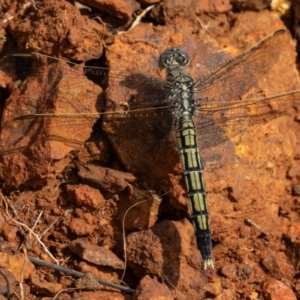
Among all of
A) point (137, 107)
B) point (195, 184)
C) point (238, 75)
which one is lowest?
point (195, 184)

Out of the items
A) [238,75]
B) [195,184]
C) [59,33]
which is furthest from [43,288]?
[238,75]

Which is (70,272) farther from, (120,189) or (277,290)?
(277,290)

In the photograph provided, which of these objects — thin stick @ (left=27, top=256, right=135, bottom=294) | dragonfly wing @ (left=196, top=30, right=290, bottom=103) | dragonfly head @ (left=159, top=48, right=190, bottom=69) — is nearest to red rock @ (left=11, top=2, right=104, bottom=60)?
dragonfly head @ (left=159, top=48, right=190, bottom=69)

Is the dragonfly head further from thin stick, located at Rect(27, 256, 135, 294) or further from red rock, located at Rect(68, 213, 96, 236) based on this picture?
thin stick, located at Rect(27, 256, 135, 294)

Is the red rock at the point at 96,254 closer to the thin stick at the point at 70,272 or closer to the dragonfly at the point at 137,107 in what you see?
the thin stick at the point at 70,272

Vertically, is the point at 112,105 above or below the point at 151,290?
above

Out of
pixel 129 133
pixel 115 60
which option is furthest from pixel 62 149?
pixel 115 60

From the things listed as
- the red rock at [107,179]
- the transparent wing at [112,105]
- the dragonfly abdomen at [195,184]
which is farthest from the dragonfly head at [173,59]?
the red rock at [107,179]

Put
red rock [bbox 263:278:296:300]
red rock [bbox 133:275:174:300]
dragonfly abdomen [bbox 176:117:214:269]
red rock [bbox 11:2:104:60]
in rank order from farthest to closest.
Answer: red rock [bbox 11:2:104:60] < red rock [bbox 263:278:296:300] < dragonfly abdomen [bbox 176:117:214:269] < red rock [bbox 133:275:174:300]
